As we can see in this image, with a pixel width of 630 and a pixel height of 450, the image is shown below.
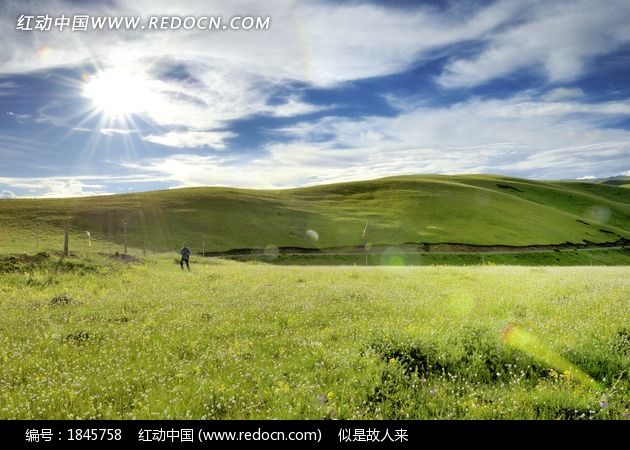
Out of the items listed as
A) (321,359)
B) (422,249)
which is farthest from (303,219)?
(321,359)

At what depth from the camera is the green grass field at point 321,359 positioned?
683 centimetres

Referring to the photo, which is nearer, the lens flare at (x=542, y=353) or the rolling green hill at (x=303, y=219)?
the lens flare at (x=542, y=353)

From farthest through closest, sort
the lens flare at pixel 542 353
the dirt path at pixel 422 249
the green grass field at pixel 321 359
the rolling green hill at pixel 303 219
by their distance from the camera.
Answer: the rolling green hill at pixel 303 219
the dirt path at pixel 422 249
the lens flare at pixel 542 353
the green grass field at pixel 321 359

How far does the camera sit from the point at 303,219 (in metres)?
104

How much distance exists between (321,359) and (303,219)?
95048mm

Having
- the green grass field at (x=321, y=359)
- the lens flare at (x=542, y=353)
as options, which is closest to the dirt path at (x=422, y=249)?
the green grass field at (x=321, y=359)

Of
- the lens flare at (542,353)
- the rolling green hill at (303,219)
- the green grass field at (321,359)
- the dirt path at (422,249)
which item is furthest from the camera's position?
the rolling green hill at (303,219)

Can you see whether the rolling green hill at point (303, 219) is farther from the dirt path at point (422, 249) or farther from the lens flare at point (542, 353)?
the lens flare at point (542, 353)

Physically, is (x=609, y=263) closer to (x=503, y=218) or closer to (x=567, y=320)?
(x=503, y=218)

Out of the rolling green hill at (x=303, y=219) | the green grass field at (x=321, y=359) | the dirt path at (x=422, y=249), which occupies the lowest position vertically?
the dirt path at (x=422, y=249)

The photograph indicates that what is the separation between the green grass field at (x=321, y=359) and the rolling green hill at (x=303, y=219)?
57.1 m

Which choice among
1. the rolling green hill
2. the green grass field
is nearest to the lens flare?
the green grass field
